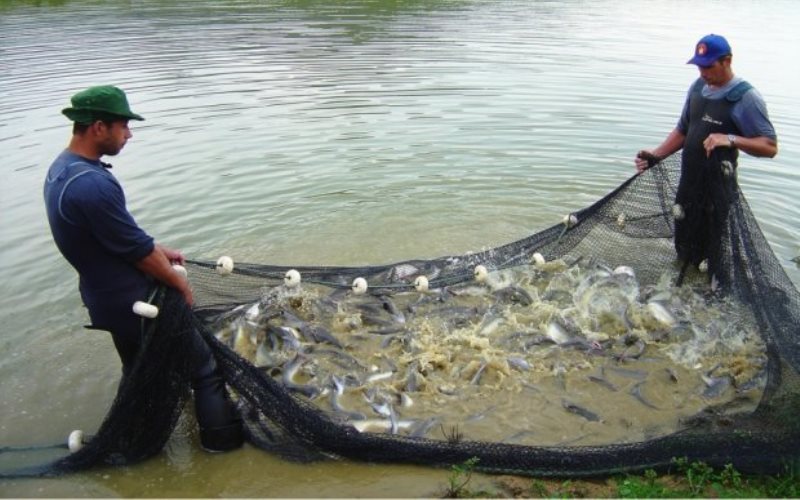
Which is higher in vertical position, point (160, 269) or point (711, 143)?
point (711, 143)

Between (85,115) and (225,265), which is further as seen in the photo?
(225,265)

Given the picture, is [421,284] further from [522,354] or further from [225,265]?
[225,265]

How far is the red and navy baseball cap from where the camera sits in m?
6.30

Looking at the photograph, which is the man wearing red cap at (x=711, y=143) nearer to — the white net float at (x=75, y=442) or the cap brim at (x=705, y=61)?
the cap brim at (x=705, y=61)

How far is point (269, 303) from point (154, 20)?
2635 cm

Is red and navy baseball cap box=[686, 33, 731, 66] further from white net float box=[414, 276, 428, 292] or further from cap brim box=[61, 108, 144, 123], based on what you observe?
cap brim box=[61, 108, 144, 123]

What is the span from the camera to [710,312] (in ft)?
22.5

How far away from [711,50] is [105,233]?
18.2ft

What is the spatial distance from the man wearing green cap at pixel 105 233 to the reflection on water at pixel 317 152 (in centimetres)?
114

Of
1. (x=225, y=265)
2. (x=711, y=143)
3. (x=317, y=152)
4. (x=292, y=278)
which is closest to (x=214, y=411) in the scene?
(x=225, y=265)

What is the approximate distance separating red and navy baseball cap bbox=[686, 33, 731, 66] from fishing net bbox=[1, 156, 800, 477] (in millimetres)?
999

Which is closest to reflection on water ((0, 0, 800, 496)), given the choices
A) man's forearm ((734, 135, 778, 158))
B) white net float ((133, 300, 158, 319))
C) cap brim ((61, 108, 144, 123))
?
white net float ((133, 300, 158, 319))

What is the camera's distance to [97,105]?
4.35m

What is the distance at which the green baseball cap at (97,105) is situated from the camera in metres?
4.31
